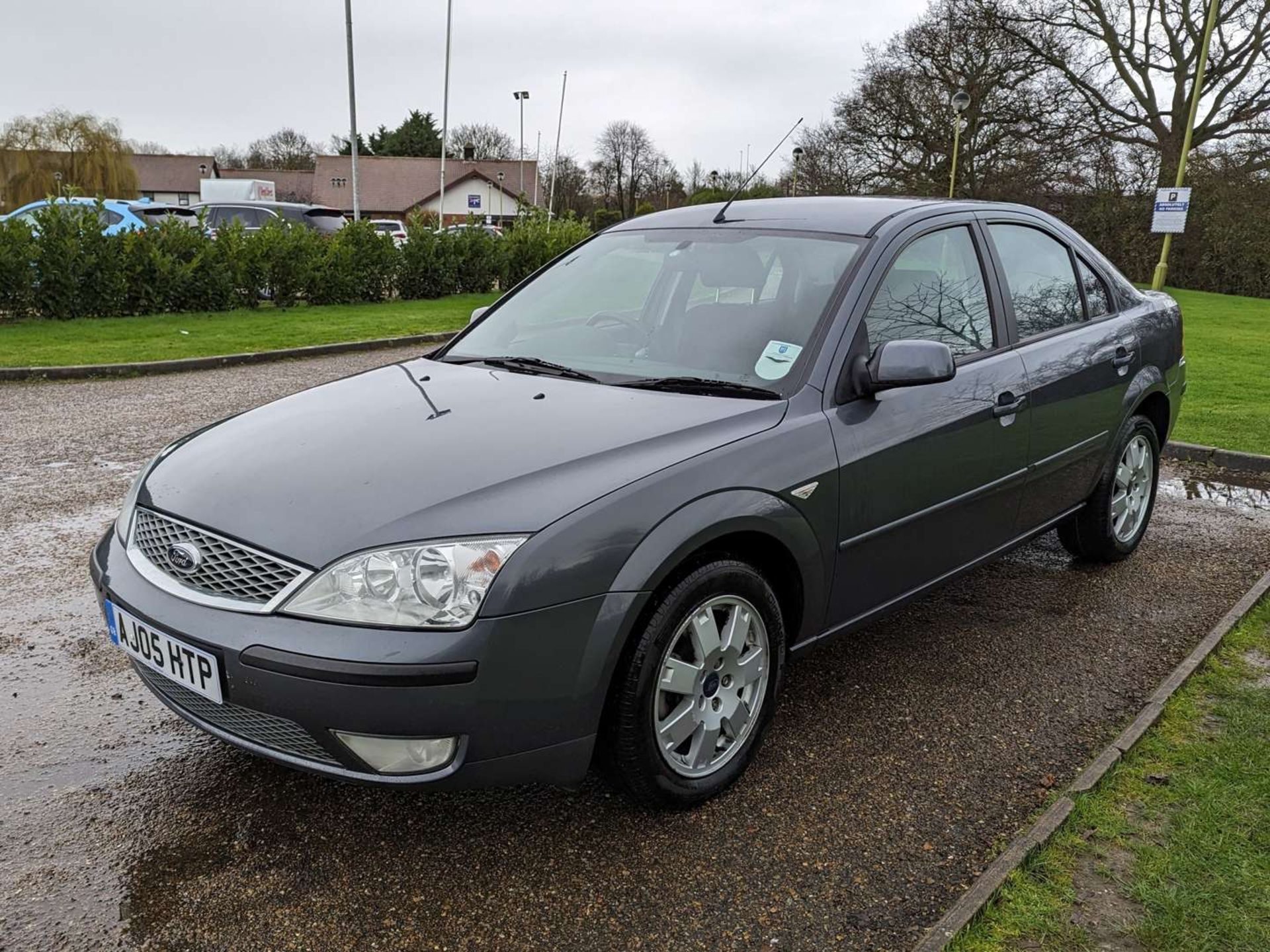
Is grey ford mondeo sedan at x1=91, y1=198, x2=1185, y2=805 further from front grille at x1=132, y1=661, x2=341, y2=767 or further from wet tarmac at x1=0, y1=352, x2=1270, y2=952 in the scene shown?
wet tarmac at x1=0, y1=352, x2=1270, y2=952

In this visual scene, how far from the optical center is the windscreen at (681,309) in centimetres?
327

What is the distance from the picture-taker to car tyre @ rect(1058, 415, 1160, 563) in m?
4.72

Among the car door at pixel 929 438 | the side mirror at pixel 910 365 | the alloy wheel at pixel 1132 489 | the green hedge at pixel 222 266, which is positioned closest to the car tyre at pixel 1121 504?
the alloy wheel at pixel 1132 489

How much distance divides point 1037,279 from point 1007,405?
2.75ft

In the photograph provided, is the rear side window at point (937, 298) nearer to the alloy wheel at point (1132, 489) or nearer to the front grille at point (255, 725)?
the alloy wheel at point (1132, 489)

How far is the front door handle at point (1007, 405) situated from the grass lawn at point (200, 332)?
31.7 feet

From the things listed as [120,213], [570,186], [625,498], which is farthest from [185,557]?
[570,186]

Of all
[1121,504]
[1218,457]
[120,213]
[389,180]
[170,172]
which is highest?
[170,172]

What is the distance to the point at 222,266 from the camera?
14617 mm

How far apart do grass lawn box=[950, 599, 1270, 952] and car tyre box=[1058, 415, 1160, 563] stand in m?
1.47

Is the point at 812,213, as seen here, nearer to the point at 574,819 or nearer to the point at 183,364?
the point at 574,819

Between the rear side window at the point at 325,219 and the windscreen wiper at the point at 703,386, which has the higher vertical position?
the rear side window at the point at 325,219

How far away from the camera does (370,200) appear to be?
73.9 metres

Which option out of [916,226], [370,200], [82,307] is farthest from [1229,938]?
[370,200]
